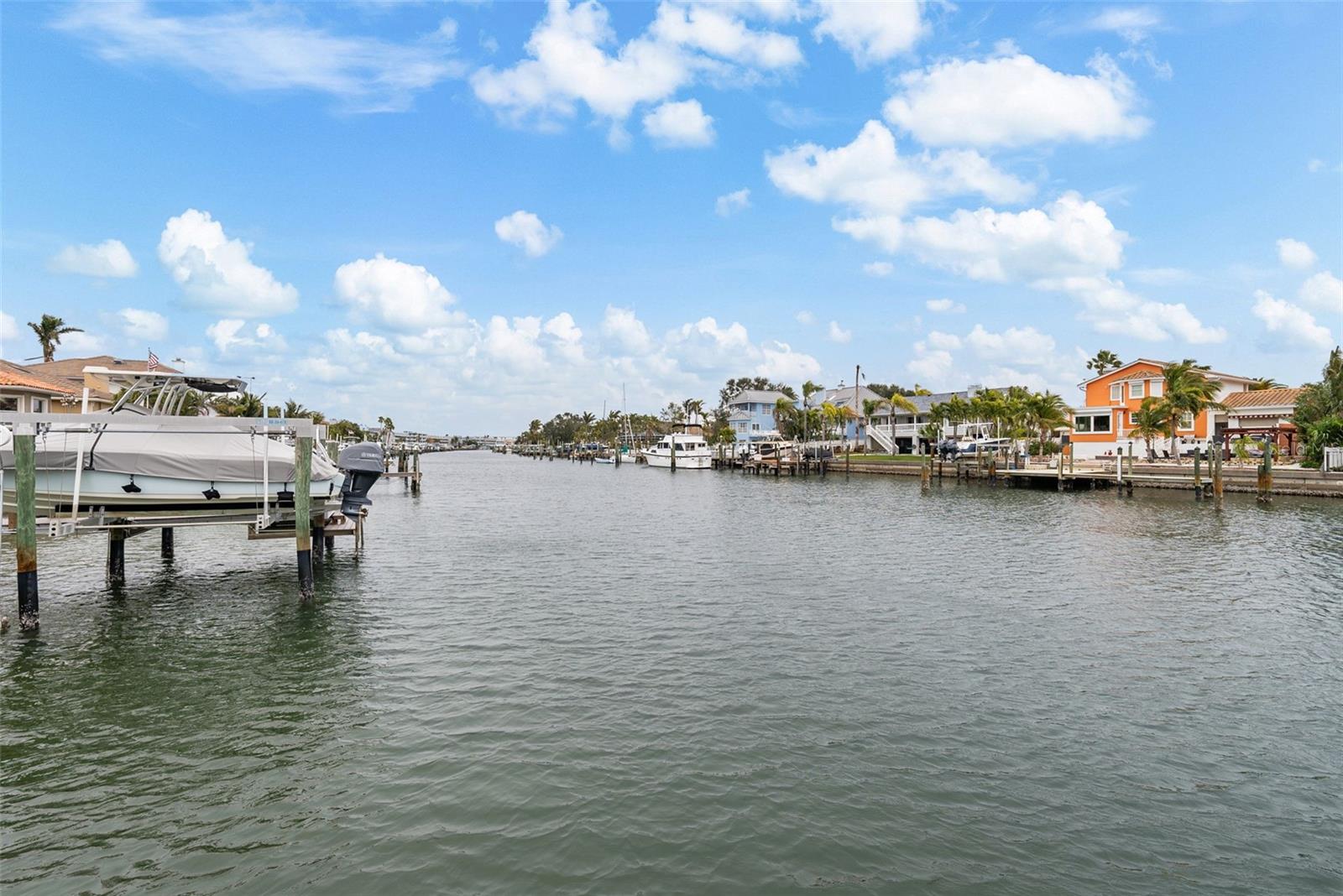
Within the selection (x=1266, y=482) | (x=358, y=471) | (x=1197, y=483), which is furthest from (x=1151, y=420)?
(x=358, y=471)

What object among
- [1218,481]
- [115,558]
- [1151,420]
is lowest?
[115,558]

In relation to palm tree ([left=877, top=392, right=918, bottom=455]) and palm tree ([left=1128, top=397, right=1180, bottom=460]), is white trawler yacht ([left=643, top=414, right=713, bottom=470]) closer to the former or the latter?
palm tree ([left=877, top=392, right=918, bottom=455])

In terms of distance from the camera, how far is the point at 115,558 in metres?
20.3

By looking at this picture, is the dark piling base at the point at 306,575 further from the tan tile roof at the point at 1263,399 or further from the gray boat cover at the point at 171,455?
the tan tile roof at the point at 1263,399

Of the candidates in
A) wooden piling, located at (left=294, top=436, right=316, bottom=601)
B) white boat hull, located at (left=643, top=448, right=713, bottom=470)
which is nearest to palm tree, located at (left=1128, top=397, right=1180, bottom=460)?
white boat hull, located at (left=643, top=448, right=713, bottom=470)

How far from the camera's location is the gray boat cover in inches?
672

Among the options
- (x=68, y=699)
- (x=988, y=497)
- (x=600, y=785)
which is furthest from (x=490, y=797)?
(x=988, y=497)

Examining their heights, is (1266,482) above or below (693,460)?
below

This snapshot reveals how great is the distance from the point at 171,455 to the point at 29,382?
100ft

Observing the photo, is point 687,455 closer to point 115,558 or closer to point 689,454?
point 689,454

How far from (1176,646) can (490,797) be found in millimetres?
14164

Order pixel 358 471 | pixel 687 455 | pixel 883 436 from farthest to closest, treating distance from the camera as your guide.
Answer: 1. pixel 687 455
2. pixel 883 436
3. pixel 358 471

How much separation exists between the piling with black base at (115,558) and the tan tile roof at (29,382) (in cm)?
2367

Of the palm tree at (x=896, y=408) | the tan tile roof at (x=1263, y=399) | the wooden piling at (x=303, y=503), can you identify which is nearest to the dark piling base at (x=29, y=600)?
the wooden piling at (x=303, y=503)
